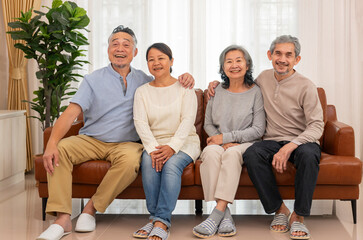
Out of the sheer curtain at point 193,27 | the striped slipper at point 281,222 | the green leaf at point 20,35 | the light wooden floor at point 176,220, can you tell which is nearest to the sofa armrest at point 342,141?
the light wooden floor at point 176,220

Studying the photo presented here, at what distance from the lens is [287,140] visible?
125 inches

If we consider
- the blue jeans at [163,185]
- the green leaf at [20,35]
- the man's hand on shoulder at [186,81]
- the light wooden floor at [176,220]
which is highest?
the green leaf at [20,35]

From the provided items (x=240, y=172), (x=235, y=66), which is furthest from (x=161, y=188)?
(x=235, y=66)

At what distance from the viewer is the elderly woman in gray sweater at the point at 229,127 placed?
9.58 ft

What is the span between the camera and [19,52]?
4.79 meters

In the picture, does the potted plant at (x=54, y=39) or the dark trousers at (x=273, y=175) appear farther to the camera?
the potted plant at (x=54, y=39)

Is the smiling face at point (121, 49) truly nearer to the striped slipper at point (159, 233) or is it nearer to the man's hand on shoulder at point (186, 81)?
the man's hand on shoulder at point (186, 81)

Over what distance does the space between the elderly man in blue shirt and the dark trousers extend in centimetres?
67

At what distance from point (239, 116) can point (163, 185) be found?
2.43 feet

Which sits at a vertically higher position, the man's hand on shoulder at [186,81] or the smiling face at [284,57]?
the smiling face at [284,57]

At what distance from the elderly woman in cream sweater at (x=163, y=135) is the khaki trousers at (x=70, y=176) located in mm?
94

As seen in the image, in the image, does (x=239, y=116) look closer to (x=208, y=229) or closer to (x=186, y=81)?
(x=186, y=81)

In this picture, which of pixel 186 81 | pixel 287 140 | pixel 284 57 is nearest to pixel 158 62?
pixel 186 81

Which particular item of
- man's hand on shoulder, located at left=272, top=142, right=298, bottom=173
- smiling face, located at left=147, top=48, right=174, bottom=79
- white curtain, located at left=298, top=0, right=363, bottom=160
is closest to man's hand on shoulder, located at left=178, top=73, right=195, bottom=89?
smiling face, located at left=147, top=48, right=174, bottom=79
